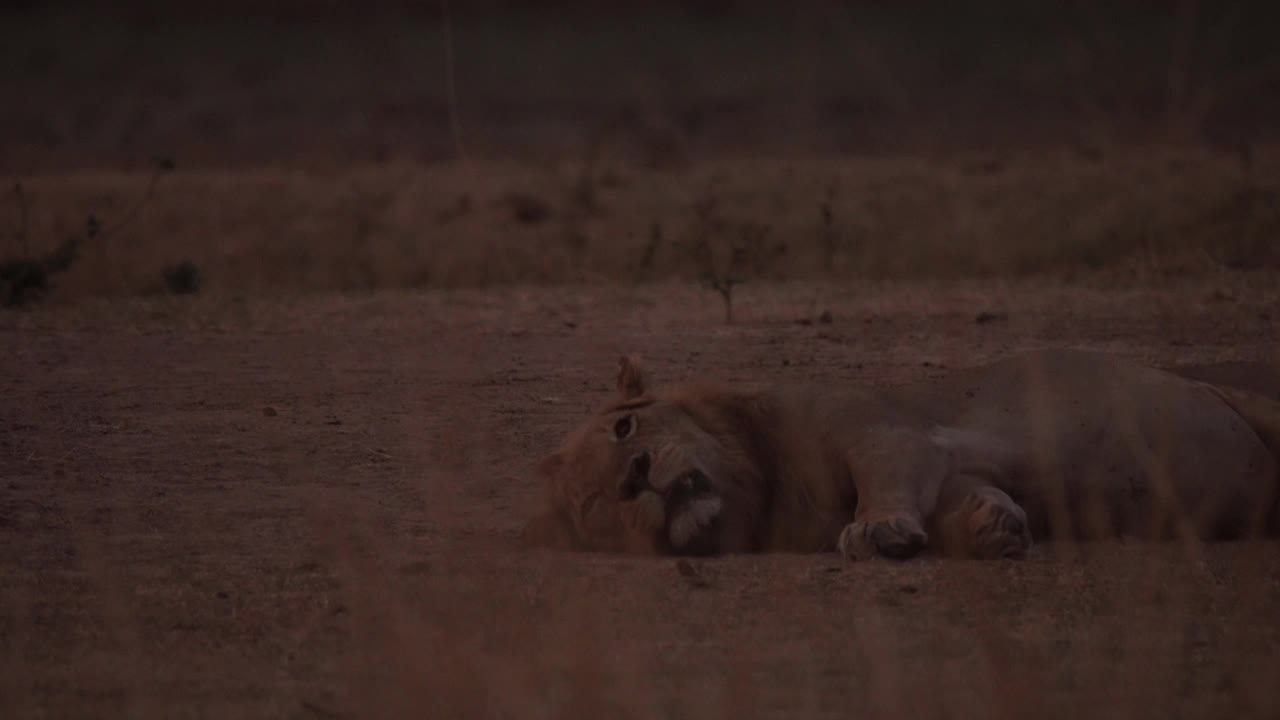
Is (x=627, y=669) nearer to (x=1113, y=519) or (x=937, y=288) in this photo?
(x=1113, y=519)

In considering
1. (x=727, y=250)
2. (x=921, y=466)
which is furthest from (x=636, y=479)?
(x=727, y=250)

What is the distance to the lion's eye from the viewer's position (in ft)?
18.5

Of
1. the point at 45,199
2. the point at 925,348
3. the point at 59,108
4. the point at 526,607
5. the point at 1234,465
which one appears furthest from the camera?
the point at 59,108

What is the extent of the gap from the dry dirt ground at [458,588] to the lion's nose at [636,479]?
21 cm

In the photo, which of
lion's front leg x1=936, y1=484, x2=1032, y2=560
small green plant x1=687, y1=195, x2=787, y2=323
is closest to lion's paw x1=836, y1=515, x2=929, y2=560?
lion's front leg x1=936, y1=484, x2=1032, y2=560

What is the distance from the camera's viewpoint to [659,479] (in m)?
5.49

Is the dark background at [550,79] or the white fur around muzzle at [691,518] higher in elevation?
the dark background at [550,79]

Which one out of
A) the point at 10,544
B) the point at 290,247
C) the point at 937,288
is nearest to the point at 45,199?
the point at 290,247

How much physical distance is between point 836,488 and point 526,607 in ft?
3.72

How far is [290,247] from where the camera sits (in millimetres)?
16734

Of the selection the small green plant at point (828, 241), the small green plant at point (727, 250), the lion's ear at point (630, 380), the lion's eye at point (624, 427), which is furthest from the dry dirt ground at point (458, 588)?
the small green plant at point (828, 241)

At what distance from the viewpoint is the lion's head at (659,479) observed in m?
5.53

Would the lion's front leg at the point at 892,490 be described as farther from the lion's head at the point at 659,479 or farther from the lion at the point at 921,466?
the lion's head at the point at 659,479

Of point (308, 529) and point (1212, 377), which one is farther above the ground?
point (1212, 377)
